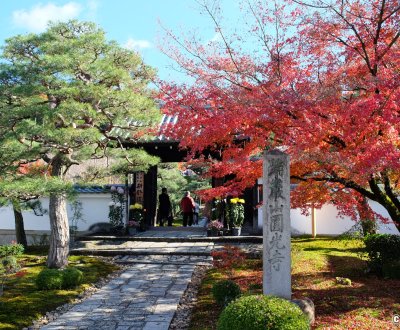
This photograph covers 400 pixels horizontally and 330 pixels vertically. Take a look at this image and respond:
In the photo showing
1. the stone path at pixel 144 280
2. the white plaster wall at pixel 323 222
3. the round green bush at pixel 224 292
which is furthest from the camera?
the white plaster wall at pixel 323 222

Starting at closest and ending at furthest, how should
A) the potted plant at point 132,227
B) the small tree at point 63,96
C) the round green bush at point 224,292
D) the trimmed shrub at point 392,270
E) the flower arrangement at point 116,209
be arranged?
the round green bush at point 224,292, the small tree at point 63,96, the trimmed shrub at point 392,270, the potted plant at point 132,227, the flower arrangement at point 116,209

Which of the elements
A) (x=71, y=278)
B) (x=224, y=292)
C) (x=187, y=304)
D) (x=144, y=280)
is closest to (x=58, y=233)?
(x=71, y=278)

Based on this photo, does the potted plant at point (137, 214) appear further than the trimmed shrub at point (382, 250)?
Yes

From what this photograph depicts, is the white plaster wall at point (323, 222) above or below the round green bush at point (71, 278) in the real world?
above

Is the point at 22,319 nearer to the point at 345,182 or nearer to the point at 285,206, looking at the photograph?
the point at 285,206

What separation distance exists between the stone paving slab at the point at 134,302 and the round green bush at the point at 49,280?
0.86 m

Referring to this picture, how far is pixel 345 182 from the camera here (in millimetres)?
7512

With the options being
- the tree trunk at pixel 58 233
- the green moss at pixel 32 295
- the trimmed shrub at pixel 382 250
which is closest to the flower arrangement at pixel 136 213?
the green moss at pixel 32 295

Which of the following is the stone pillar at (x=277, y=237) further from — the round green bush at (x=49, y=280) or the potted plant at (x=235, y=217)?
the potted plant at (x=235, y=217)

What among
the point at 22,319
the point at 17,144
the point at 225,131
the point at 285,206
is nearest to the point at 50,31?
the point at 17,144

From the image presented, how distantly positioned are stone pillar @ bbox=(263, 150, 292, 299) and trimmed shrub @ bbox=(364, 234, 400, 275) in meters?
3.85

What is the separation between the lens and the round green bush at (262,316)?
4680mm

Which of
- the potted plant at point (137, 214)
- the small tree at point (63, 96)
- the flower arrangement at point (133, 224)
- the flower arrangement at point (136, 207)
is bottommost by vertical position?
the flower arrangement at point (133, 224)

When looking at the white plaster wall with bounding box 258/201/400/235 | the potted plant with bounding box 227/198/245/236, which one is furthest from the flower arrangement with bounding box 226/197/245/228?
the white plaster wall with bounding box 258/201/400/235
